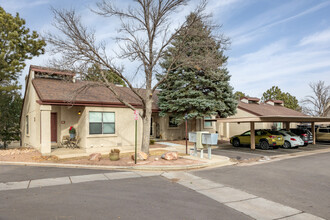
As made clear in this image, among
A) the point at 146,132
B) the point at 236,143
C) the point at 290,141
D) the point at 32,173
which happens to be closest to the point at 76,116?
the point at 146,132

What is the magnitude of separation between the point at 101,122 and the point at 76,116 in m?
2.97

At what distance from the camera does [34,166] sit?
10969 mm

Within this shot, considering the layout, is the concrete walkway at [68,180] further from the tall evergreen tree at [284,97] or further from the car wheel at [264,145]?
the tall evergreen tree at [284,97]

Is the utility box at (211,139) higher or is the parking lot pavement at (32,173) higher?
the utility box at (211,139)

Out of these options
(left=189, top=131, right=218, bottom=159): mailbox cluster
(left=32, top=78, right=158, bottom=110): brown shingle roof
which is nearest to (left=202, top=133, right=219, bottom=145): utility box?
(left=189, top=131, right=218, bottom=159): mailbox cluster

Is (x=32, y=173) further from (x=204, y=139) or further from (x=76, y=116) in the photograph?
(x=76, y=116)

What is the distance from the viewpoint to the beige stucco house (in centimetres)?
1455

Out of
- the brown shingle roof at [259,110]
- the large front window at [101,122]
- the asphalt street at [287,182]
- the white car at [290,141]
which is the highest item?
the brown shingle roof at [259,110]

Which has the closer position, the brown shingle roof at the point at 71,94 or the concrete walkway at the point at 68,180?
the concrete walkway at the point at 68,180

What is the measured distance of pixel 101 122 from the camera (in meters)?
16.1

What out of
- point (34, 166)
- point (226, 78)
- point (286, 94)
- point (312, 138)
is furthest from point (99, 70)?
point (286, 94)

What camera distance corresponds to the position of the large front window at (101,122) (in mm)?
15773

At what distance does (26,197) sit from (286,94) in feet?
215

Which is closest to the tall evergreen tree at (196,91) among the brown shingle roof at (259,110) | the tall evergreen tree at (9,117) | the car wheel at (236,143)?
the car wheel at (236,143)
